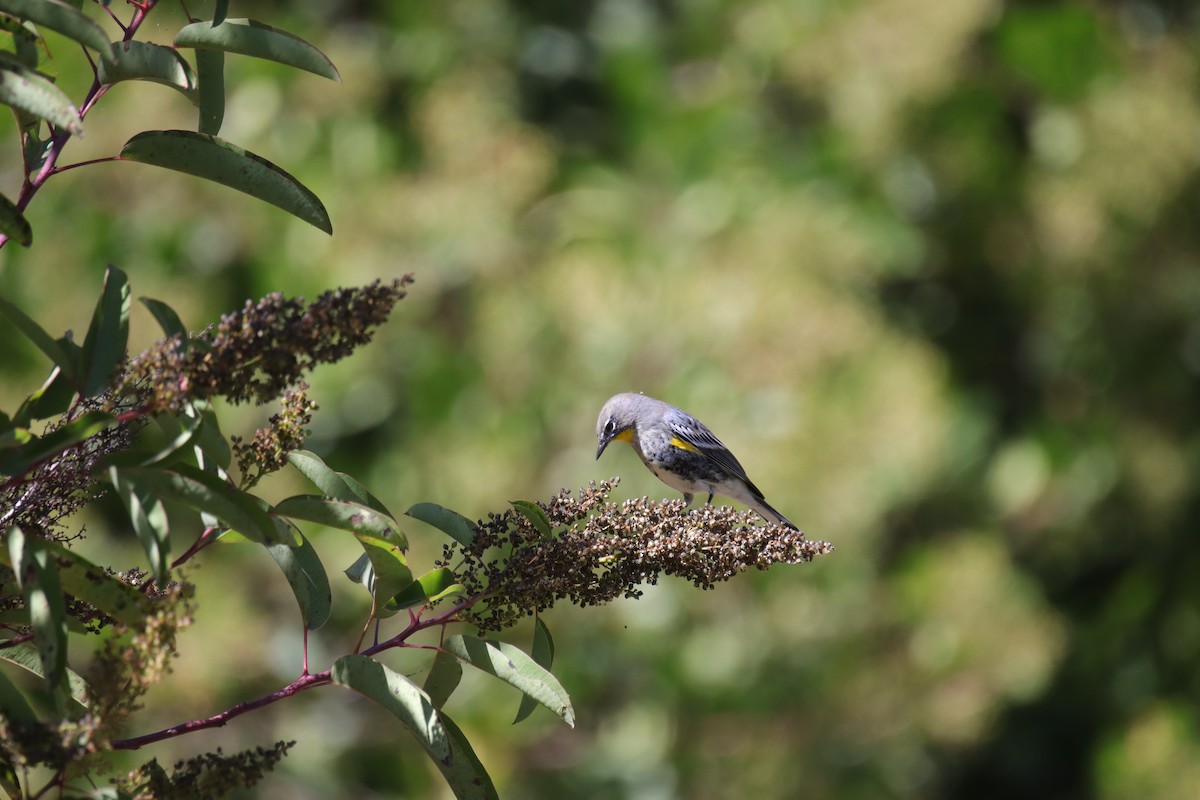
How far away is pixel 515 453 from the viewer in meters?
5.27

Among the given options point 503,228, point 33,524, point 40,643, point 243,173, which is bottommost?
point 40,643

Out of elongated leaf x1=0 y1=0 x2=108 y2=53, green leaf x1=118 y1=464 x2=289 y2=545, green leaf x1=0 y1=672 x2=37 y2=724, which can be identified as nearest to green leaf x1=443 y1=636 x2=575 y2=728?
green leaf x1=118 y1=464 x2=289 y2=545

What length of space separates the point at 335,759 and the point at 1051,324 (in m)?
4.26

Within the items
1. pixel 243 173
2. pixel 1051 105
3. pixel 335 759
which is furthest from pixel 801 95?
pixel 243 173

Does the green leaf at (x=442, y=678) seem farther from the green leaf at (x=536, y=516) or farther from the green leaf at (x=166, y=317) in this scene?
the green leaf at (x=166, y=317)

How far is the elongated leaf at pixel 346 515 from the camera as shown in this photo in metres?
1.23

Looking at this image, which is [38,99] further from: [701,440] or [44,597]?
[701,440]

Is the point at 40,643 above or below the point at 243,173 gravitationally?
below

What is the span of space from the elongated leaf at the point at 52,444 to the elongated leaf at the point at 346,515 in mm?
211

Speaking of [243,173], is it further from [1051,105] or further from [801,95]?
[1051,105]

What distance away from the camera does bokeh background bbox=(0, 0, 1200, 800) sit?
5.36 m

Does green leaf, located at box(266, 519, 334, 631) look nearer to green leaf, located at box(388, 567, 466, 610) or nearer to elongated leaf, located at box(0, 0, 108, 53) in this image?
green leaf, located at box(388, 567, 466, 610)

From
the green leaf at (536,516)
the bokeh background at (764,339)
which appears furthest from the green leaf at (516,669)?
the bokeh background at (764,339)

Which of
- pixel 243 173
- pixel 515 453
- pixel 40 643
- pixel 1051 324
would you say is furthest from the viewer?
pixel 1051 324
